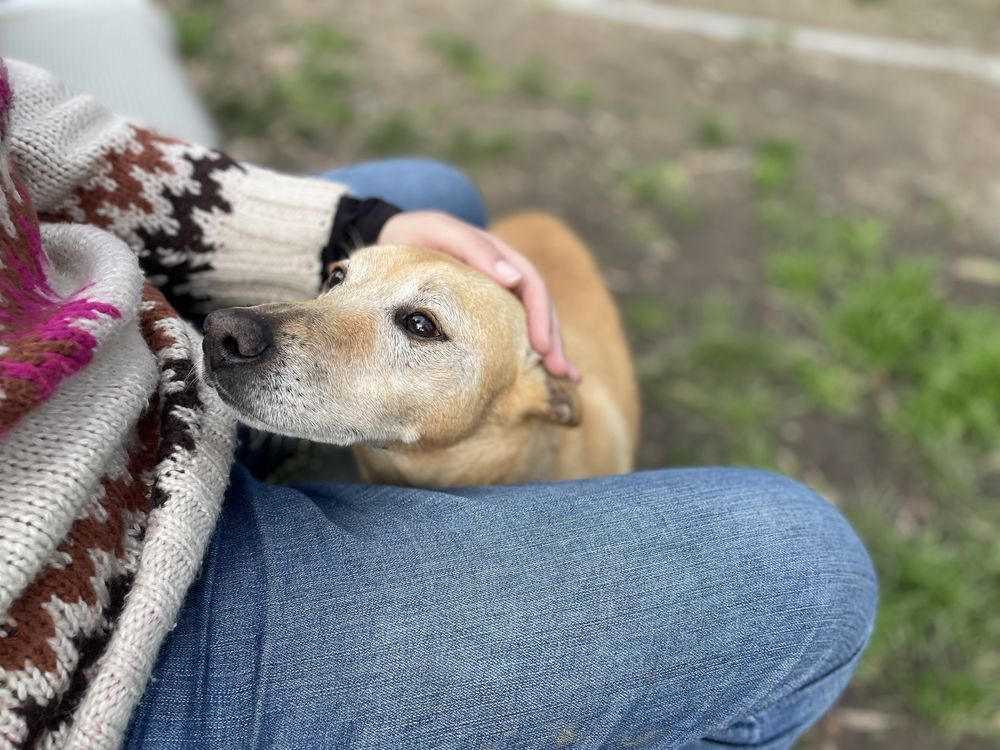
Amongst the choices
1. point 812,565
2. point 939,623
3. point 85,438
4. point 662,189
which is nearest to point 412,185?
point 85,438

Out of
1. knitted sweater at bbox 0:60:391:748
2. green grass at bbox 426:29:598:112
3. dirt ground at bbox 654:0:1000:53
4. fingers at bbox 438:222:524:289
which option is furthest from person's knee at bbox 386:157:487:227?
dirt ground at bbox 654:0:1000:53

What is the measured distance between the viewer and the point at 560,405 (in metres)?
1.95

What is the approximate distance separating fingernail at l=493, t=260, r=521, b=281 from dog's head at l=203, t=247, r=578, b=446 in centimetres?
4

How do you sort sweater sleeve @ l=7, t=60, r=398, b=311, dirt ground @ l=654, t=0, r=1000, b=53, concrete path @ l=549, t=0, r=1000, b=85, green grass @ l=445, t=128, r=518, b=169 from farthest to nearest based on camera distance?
dirt ground @ l=654, t=0, r=1000, b=53 < concrete path @ l=549, t=0, r=1000, b=85 < green grass @ l=445, t=128, r=518, b=169 < sweater sleeve @ l=7, t=60, r=398, b=311

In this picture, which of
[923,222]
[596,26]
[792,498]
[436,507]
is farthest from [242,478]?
[596,26]

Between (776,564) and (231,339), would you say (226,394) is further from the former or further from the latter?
(776,564)

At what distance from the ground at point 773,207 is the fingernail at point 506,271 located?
1405 millimetres

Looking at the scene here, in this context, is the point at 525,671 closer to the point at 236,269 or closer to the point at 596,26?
the point at 236,269

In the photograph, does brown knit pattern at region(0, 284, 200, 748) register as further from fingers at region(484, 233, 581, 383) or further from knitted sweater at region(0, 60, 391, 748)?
fingers at region(484, 233, 581, 383)

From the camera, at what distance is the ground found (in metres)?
2.66

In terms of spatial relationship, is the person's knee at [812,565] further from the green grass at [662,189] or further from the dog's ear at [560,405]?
the green grass at [662,189]

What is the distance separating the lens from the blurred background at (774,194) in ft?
8.89

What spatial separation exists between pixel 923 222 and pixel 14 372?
440 cm

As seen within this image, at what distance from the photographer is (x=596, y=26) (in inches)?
210
